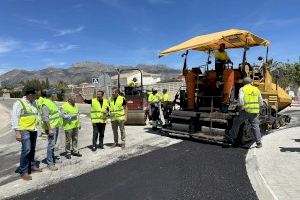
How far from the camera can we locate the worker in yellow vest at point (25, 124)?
7.90 meters

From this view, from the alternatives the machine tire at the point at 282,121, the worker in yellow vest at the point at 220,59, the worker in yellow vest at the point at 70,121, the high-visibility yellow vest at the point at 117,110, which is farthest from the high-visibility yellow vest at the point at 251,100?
the machine tire at the point at 282,121

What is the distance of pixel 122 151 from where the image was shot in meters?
10.6

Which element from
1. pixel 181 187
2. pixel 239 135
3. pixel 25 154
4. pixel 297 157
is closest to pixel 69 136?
pixel 25 154

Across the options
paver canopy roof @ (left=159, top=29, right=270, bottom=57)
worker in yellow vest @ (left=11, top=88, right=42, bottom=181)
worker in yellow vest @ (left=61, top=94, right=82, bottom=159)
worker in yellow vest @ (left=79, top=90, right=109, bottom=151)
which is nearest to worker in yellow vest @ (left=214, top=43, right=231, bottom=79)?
paver canopy roof @ (left=159, top=29, right=270, bottom=57)

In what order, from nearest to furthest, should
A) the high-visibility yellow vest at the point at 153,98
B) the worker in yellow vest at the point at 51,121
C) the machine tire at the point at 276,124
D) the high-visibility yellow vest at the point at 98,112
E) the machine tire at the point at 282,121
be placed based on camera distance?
the worker in yellow vest at the point at 51,121 → the high-visibility yellow vest at the point at 98,112 → the machine tire at the point at 276,124 → the machine tire at the point at 282,121 → the high-visibility yellow vest at the point at 153,98

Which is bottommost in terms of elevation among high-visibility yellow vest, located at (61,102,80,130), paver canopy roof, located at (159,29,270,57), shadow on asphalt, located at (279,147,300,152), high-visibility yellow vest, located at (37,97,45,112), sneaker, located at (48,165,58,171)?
sneaker, located at (48,165,58,171)

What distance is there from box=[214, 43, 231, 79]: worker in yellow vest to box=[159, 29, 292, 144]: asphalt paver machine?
0.48 feet

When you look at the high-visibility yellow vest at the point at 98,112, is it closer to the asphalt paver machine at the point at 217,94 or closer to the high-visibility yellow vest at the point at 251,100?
the asphalt paver machine at the point at 217,94

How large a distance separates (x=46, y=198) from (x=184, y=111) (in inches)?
257

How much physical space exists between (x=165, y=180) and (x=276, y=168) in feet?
7.31

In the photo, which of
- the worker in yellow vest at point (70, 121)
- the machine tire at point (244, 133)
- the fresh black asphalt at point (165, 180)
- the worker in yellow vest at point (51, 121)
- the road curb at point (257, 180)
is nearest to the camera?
the road curb at point (257, 180)

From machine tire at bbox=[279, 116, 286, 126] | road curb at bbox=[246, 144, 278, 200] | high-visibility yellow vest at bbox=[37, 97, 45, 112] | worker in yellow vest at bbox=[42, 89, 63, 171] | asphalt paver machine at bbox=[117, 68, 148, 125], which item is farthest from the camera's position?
asphalt paver machine at bbox=[117, 68, 148, 125]

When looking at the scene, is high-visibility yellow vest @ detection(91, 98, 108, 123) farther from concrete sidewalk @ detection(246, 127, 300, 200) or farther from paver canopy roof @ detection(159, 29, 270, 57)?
concrete sidewalk @ detection(246, 127, 300, 200)

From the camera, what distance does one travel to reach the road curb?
242 inches
